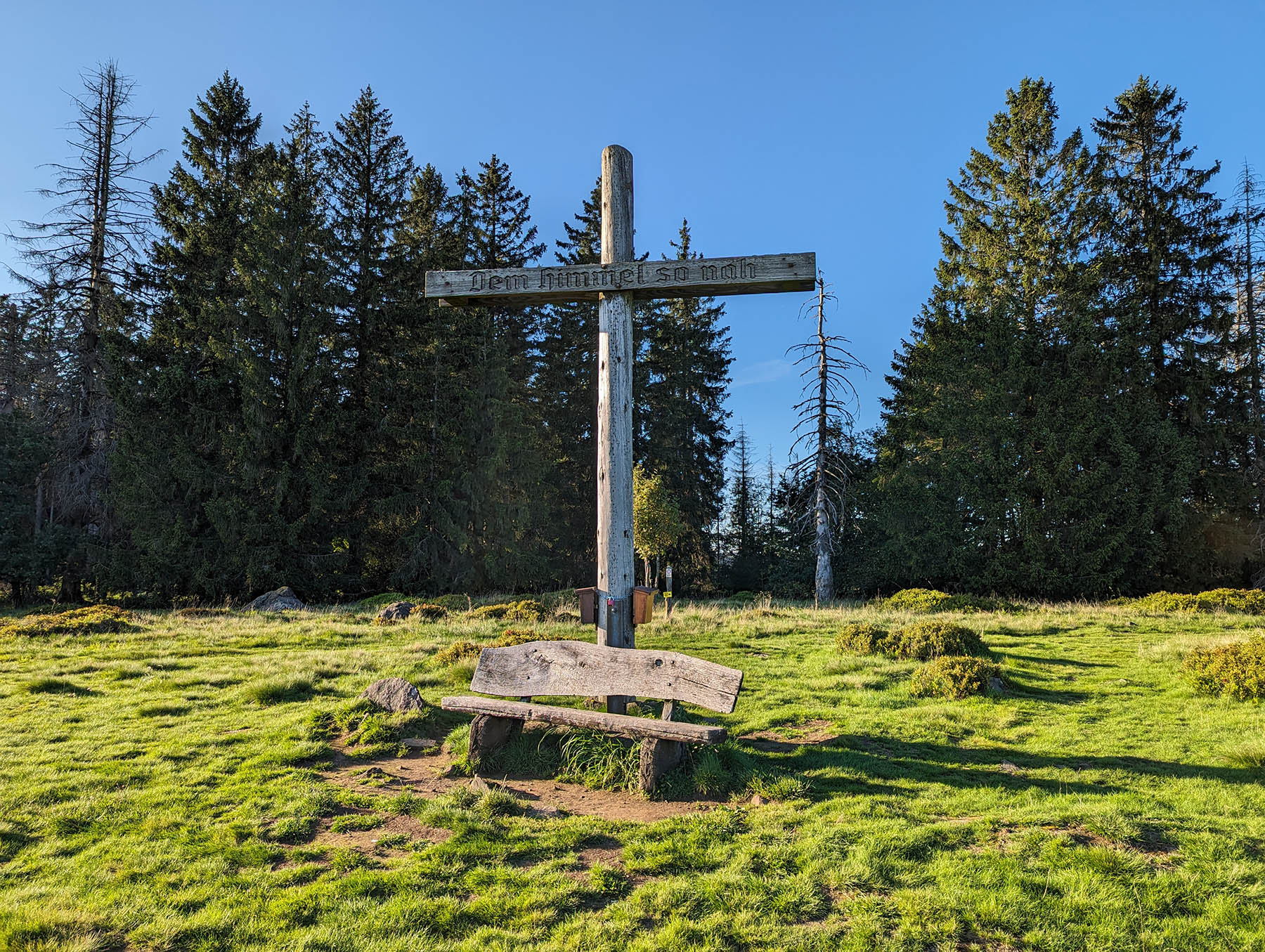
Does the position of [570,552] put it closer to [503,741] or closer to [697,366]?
[697,366]

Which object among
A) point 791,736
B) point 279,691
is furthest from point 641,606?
point 279,691

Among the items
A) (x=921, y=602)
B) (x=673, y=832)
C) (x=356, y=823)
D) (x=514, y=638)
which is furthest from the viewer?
(x=921, y=602)

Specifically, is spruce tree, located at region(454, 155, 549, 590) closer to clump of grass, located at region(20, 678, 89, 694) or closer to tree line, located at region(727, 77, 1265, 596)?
tree line, located at region(727, 77, 1265, 596)

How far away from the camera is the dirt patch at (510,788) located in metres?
4.73

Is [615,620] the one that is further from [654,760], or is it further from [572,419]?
[572,419]

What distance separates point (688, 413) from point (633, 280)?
93.6 ft

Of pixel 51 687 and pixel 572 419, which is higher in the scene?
pixel 572 419

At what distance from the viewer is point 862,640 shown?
1075cm

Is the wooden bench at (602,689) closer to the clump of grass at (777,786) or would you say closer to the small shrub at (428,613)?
the clump of grass at (777,786)

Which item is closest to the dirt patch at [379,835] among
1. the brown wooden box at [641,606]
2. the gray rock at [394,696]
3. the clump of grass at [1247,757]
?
the brown wooden box at [641,606]

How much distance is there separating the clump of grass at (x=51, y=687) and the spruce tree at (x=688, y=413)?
2367 cm

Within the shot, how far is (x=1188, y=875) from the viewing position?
363cm

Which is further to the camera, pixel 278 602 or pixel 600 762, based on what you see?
pixel 278 602

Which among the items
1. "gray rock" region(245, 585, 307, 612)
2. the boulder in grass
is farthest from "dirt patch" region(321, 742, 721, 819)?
"gray rock" region(245, 585, 307, 612)
